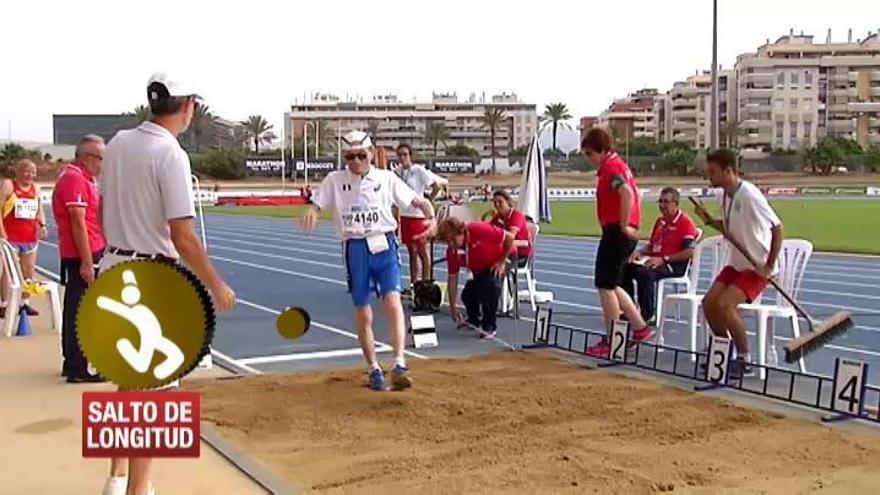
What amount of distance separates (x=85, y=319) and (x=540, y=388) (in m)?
4.94

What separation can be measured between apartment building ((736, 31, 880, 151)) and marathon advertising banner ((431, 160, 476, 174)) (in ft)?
200

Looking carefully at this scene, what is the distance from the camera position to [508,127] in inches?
5576

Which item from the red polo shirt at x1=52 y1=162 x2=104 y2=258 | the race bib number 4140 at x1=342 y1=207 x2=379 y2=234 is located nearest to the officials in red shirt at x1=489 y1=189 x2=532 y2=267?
the race bib number 4140 at x1=342 y1=207 x2=379 y2=234

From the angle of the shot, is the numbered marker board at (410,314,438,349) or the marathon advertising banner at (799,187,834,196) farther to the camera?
the marathon advertising banner at (799,187,834,196)

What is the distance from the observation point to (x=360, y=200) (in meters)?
7.48

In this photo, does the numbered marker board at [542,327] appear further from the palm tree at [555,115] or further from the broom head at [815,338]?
the palm tree at [555,115]

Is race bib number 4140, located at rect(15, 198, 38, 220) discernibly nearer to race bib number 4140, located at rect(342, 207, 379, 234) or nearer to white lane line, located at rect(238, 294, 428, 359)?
white lane line, located at rect(238, 294, 428, 359)

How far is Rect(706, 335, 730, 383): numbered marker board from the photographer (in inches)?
289

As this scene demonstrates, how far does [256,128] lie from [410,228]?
105 m

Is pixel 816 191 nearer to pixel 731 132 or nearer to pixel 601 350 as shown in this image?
pixel 731 132

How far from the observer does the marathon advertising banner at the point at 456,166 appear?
3081 inches

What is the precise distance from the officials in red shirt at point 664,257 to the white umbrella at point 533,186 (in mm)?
1309

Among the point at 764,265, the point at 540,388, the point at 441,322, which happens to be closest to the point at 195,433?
the point at 540,388

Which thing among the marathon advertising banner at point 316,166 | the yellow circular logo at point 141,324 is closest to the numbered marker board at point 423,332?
the yellow circular logo at point 141,324
